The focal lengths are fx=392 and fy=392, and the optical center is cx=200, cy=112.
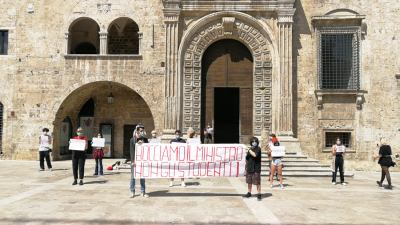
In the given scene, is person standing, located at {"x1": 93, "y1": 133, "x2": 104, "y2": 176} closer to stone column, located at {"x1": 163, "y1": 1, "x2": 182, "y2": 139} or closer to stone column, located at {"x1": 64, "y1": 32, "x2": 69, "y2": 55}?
stone column, located at {"x1": 163, "y1": 1, "x2": 182, "y2": 139}

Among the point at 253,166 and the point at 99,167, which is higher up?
the point at 253,166

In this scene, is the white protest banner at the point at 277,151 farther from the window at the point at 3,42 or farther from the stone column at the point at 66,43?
the window at the point at 3,42

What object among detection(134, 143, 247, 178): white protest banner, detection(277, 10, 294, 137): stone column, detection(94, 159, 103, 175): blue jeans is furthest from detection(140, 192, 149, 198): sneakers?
detection(277, 10, 294, 137): stone column

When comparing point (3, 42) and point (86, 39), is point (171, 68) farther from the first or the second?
point (3, 42)

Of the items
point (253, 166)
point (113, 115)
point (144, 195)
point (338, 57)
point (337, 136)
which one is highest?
point (338, 57)

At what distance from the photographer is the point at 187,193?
11242 millimetres

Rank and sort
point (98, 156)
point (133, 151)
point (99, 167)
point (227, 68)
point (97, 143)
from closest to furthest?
1. point (133, 151)
2. point (98, 156)
3. point (97, 143)
4. point (99, 167)
5. point (227, 68)

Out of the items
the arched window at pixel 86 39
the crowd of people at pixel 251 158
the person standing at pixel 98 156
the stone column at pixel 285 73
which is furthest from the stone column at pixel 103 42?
the stone column at pixel 285 73

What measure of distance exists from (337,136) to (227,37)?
294 inches

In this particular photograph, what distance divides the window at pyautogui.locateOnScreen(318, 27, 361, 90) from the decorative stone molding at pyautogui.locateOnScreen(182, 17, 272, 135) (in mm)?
2770

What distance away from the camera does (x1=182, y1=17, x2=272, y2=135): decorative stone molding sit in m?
19.5

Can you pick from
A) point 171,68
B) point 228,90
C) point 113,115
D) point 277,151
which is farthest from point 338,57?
point 113,115

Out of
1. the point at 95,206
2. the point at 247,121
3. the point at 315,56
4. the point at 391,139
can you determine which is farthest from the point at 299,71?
the point at 95,206

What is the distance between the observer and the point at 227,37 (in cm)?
1994
